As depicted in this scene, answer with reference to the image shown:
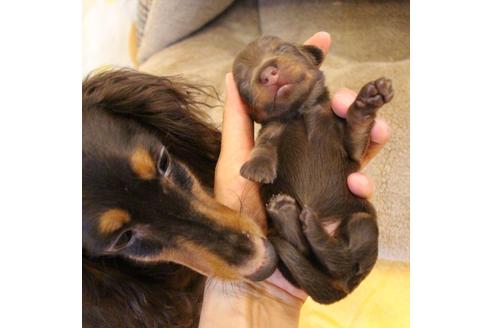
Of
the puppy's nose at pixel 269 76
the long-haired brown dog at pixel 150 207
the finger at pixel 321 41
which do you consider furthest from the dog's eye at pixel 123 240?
the finger at pixel 321 41

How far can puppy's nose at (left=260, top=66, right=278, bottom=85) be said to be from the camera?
39.9 inches

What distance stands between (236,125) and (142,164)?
0.58 ft


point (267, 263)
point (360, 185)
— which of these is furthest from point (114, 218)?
point (360, 185)

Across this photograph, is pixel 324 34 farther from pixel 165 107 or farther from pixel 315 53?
pixel 165 107

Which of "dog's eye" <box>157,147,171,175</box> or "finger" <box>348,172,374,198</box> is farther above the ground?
"dog's eye" <box>157,147,171,175</box>

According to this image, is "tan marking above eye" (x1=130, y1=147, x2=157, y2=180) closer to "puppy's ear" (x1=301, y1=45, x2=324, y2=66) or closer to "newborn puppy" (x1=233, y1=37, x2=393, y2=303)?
"newborn puppy" (x1=233, y1=37, x2=393, y2=303)

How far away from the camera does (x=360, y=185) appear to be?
100 centimetres

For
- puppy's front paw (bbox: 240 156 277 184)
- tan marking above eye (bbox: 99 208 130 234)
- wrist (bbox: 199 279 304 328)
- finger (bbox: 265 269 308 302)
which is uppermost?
puppy's front paw (bbox: 240 156 277 184)

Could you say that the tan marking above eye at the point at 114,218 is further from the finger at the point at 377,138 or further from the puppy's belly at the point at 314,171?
the finger at the point at 377,138

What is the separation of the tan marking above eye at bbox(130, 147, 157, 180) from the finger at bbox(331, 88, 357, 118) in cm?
32

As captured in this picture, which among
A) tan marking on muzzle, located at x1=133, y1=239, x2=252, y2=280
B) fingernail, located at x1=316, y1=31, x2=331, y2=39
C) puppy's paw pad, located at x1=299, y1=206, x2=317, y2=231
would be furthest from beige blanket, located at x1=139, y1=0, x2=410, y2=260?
tan marking on muzzle, located at x1=133, y1=239, x2=252, y2=280

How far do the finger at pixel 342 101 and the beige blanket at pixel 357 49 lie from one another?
1 cm
